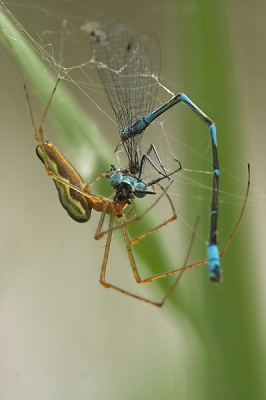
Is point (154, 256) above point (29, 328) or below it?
above

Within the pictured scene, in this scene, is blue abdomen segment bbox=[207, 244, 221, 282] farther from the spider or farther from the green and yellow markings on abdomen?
the green and yellow markings on abdomen

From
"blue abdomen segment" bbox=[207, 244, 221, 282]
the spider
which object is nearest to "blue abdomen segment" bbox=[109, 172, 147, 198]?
the spider

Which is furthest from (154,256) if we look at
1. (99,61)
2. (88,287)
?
(88,287)

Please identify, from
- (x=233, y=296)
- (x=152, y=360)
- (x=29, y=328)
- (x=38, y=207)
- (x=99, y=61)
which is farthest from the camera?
(x=38, y=207)

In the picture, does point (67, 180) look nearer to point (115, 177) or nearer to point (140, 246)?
point (115, 177)

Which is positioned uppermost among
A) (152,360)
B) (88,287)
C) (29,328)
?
(88,287)

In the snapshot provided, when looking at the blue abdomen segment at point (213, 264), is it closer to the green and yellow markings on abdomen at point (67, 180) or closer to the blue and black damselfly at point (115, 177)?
the blue and black damselfly at point (115, 177)

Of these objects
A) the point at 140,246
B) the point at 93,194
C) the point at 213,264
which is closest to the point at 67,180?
the point at 93,194

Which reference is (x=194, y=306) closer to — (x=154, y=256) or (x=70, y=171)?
(x=154, y=256)
